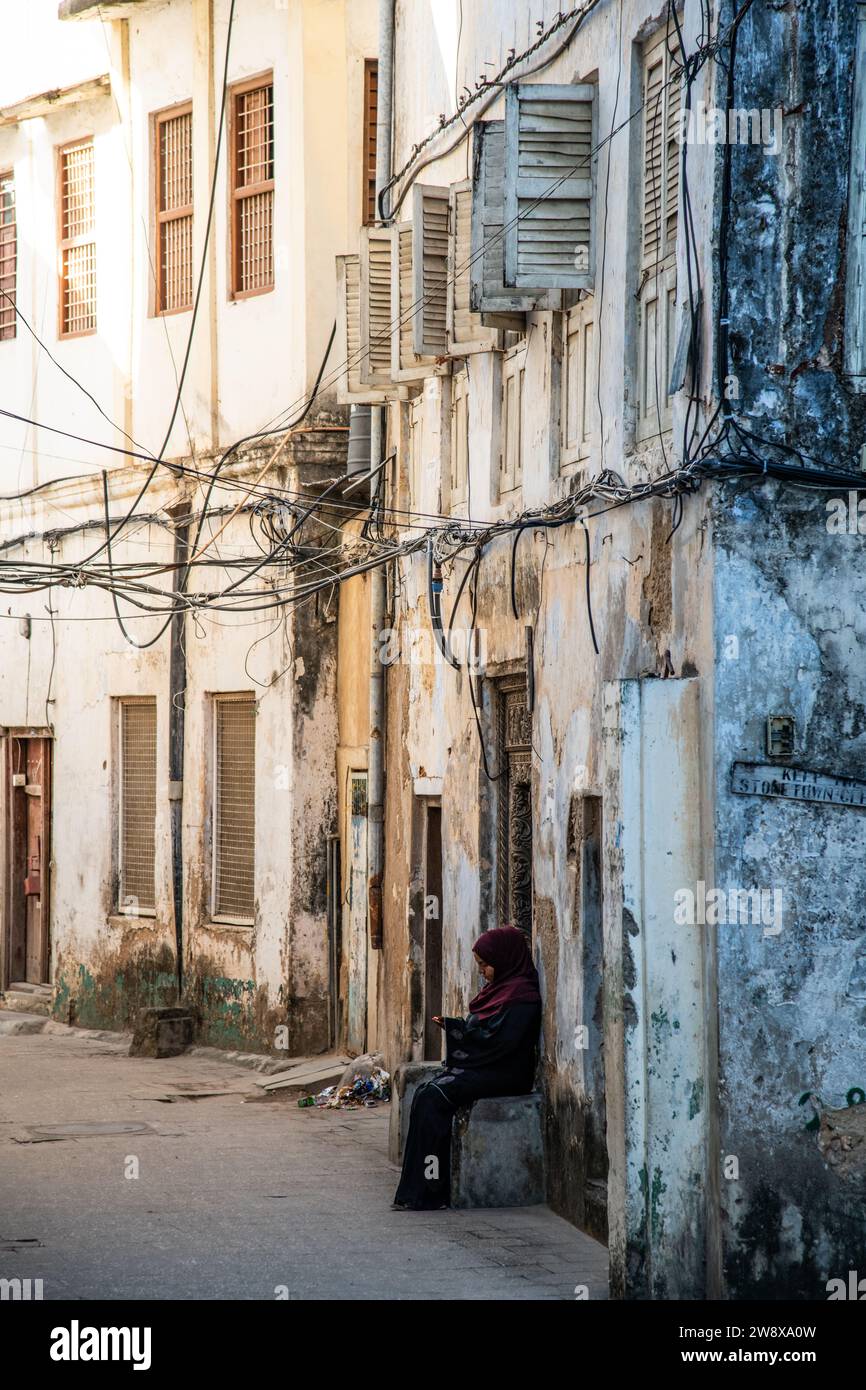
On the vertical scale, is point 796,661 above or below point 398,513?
below

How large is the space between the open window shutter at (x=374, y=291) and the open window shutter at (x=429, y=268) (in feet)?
3.34

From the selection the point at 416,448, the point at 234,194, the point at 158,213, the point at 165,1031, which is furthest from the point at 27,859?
the point at 416,448

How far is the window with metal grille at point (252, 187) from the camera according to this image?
1644cm

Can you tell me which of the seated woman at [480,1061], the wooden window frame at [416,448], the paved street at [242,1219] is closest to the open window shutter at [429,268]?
the wooden window frame at [416,448]

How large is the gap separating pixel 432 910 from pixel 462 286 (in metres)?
4.28

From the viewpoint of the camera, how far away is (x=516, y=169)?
32.5 feet

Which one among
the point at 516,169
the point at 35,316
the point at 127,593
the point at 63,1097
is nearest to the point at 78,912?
the point at 127,593

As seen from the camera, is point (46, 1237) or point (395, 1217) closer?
point (46, 1237)

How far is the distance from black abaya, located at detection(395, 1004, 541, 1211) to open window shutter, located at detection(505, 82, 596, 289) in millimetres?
3746

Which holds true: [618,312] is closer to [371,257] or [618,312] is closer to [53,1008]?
[371,257]

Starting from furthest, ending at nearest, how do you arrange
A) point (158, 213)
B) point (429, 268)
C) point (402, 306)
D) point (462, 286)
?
point (158, 213), point (402, 306), point (429, 268), point (462, 286)

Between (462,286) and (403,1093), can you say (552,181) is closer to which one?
(462,286)

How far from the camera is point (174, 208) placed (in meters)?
17.6

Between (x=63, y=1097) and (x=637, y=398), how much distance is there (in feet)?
24.2
